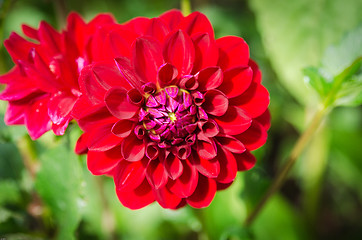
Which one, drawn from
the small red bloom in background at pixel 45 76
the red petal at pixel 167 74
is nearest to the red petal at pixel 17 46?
the small red bloom in background at pixel 45 76

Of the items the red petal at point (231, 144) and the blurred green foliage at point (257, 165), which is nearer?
the red petal at point (231, 144)

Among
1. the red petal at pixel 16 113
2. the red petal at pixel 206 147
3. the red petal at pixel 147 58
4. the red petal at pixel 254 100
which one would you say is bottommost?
the red petal at pixel 206 147

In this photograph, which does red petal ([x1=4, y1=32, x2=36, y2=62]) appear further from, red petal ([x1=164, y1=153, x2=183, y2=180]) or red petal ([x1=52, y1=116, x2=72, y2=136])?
red petal ([x1=164, y1=153, x2=183, y2=180])

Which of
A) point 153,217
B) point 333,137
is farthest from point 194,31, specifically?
point 333,137

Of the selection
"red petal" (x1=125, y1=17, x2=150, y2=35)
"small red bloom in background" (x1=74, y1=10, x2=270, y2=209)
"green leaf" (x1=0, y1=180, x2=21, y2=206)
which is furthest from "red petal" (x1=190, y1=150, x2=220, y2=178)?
"green leaf" (x1=0, y1=180, x2=21, y2=206)

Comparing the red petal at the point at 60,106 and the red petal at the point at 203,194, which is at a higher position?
the red petal at the point at 60,106

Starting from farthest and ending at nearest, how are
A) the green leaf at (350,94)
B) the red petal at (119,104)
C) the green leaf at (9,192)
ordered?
the green leaf at (9,192) < the green leaf at (350,94) < the red petal at (119,104)

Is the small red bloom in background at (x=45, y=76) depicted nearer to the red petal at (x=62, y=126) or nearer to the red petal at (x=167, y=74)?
the red petal at (x=62, y=126)

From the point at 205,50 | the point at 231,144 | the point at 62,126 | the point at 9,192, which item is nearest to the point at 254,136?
the point at 231,144
